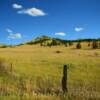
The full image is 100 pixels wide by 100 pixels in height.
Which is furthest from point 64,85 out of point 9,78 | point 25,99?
point 25,99

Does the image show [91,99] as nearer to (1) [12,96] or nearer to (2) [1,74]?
(1) [12,96]

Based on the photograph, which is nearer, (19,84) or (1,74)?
(19,84)

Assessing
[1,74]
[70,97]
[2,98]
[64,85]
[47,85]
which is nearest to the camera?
[2,98]

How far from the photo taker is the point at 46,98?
33.2 feet

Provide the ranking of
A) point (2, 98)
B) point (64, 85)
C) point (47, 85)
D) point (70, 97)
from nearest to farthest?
point (2, 98) → point (70, 97) → point (64, 85) → point (47, 85)

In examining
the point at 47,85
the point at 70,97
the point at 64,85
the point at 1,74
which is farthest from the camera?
the point at 1,74

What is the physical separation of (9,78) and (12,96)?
625cm

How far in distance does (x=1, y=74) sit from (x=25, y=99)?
803 centimetres

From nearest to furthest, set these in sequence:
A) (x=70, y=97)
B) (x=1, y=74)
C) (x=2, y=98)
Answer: (x=2, y=98), (x=70, y=97), (x=1, y=74)

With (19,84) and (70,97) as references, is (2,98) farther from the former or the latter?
(19,84)

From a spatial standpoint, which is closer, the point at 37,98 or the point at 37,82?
the point at 37,98

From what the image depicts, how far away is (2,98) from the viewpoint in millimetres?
9594

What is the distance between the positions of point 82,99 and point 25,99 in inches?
66.9

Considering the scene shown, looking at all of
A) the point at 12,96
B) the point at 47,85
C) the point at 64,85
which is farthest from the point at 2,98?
the point at 47,85
